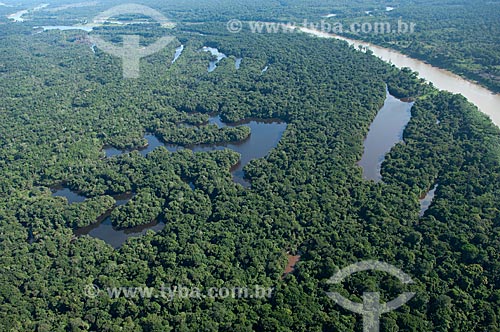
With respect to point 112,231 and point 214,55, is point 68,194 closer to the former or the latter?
point 112,231

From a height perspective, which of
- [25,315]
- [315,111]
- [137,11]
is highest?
[137,11]

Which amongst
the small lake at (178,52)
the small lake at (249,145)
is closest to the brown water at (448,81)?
the small lake at (249,145)

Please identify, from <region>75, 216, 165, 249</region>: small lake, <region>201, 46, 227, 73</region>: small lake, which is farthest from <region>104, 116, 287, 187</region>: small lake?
<region>201, 46, 227, 73</region>: small lake

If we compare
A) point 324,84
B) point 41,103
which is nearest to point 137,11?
point 41,103

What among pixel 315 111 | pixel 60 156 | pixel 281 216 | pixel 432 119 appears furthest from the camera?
pixel 315 111

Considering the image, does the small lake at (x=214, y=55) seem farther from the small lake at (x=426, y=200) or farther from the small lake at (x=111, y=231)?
the small lake at (x=426, y=200)

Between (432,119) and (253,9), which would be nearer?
(432,119)

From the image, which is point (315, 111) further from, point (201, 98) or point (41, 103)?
point (41, 103)

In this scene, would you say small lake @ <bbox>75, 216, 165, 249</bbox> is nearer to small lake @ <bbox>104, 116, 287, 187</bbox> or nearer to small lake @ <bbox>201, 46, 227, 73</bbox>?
small lake @ <bbox>104, 116, 287, 187</bbox>
